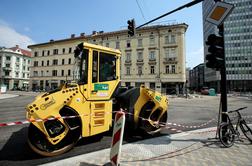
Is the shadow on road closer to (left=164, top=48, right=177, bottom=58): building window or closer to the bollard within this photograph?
the bollard

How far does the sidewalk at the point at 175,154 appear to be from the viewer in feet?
12.7

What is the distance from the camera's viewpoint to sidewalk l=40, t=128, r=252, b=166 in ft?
12.7

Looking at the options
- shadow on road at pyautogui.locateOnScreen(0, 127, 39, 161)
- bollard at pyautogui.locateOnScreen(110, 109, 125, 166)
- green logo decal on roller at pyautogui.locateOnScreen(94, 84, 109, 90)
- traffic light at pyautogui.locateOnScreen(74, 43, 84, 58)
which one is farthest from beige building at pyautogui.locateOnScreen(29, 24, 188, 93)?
bollard at pyautogui.locateOnScreen(110, 109, 125, 166)

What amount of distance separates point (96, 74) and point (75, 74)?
37.8 inches

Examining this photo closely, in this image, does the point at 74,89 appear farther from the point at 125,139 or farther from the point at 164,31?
the point at 164,31

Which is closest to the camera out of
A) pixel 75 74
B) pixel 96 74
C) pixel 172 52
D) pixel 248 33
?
pixel 96 74

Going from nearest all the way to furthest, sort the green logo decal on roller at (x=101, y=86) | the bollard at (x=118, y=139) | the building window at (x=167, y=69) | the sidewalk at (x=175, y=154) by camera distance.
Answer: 1. the bollard at (x=118, y=139)
2. the sidewalk at (x=175, y=154)
3. the green logo decal on roller at (x=101, y=86)
4. the building window at (x=167, y=69)

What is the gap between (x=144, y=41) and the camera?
137 ft

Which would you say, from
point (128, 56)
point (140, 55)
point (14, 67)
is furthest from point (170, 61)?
point (14, 67)

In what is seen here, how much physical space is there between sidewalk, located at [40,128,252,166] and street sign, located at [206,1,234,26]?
3.77 metres

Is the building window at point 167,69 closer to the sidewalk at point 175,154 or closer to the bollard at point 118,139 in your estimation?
the sidewalk at point 175,154

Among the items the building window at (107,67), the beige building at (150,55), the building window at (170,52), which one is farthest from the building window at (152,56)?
the building window at (107,67)

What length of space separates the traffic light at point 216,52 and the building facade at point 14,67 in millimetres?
77370

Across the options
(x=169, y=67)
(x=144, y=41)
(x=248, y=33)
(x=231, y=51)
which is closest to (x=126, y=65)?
(x=144, y=41)
